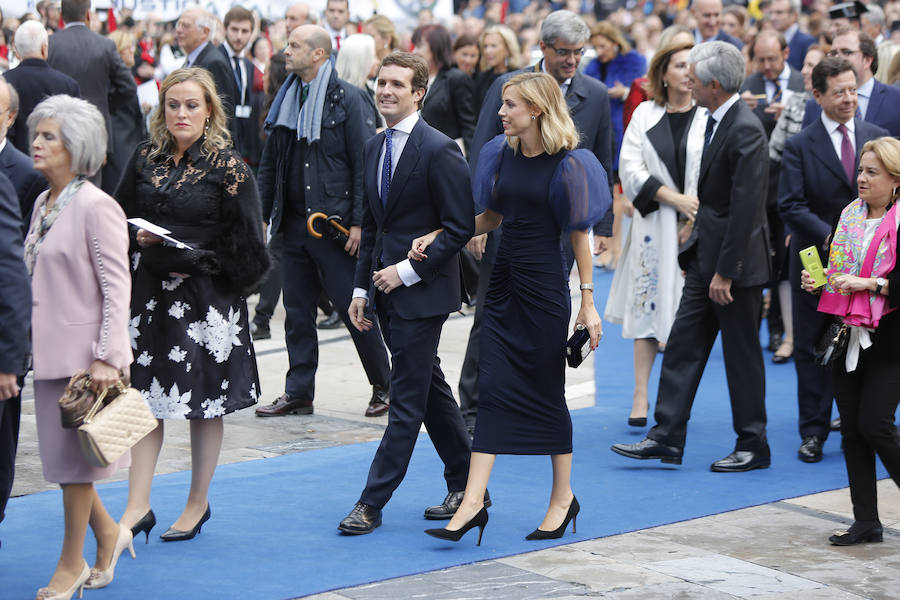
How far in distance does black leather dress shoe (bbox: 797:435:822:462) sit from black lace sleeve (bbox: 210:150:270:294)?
10.6 feet

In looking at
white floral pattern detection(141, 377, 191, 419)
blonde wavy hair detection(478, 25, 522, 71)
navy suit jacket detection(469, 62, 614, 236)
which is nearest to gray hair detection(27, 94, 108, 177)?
white floral pattern detection(141, 377, 191, 419)

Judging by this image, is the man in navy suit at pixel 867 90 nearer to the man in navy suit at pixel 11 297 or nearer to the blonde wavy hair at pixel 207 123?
the blonde wavy hair at pixel 207 123

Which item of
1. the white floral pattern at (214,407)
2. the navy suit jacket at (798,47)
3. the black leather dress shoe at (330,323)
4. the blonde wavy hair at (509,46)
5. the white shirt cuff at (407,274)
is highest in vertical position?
the navy suit jacket at (798,47)

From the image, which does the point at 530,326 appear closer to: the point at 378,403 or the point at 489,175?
the point at 489,175

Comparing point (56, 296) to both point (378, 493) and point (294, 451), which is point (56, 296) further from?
point (294, 451)

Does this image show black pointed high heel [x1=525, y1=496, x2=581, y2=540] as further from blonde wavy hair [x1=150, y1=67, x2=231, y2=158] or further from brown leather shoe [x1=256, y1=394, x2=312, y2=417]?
brown leather shoe [x1=256, y1=394, x2=312, y2=417]

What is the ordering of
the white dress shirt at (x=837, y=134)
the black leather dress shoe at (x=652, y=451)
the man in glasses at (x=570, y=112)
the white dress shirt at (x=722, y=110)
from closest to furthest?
the white dress shirt at (x=722, y=110) < the black leather dress shoe at (x=652, y=451) < the white dress shirt at (x=837, y=134) < the man in glasses at (x=570, y=112)

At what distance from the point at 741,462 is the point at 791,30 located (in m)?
8.66

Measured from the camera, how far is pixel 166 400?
5.34 meters

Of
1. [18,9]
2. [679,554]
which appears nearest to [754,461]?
[679,554]

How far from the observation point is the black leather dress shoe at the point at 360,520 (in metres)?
5.53

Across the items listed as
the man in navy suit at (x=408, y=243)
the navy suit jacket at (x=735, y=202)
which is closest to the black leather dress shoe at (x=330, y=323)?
the navy suit jacket at (x=735, y=202)

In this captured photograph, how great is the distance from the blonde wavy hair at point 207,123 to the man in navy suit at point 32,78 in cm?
408

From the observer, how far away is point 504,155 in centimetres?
568
